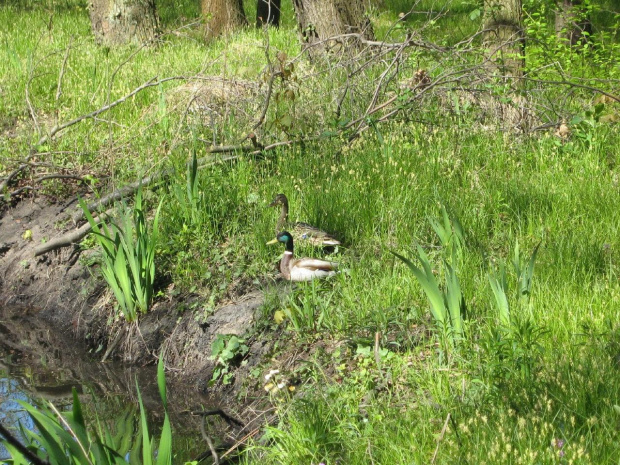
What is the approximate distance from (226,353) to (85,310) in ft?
6.23

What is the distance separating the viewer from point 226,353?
17.4 ft

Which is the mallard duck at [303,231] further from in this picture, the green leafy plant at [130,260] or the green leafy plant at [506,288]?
the green leafy plant at [506,288]

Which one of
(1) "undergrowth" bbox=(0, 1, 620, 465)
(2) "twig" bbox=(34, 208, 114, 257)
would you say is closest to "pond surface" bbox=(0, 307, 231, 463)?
(1) "undergrowth" bbox=(0, 1, 620, 465)

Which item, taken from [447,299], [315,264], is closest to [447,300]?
[447,299]

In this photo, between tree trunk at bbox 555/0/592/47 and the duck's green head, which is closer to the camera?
the duck's green head

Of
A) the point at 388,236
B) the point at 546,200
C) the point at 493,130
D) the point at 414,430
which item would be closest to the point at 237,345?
the point at 388,236

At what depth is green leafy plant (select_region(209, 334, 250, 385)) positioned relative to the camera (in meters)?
5.31

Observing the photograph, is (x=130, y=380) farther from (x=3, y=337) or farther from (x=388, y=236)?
(x=388, y=236)

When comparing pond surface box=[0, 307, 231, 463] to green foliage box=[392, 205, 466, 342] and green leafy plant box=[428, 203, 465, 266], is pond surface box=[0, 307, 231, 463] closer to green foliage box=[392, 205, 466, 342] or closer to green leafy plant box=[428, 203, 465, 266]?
green foliage box=[392, 205, 466, 342]

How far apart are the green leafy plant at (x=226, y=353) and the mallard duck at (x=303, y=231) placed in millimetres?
966

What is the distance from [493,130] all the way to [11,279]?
492 centimetres

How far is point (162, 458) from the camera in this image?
10.7 ft

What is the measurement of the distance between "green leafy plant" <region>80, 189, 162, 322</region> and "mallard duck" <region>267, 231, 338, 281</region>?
1.05 meters

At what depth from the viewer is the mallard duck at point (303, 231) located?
5.78m
